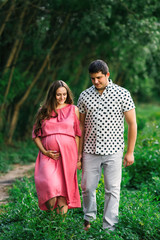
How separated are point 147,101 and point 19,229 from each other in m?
37.2

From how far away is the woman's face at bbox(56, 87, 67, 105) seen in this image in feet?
12.8

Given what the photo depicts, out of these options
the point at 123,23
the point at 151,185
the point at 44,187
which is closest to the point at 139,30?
the point at 123,23

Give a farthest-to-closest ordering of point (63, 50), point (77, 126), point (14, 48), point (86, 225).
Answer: point (63, 50)
point (14, 48)
point (86, 225)
point (77, 126)

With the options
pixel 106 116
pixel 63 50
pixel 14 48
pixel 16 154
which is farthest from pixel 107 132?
pixel 63 50

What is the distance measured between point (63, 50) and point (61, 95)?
25.6ft

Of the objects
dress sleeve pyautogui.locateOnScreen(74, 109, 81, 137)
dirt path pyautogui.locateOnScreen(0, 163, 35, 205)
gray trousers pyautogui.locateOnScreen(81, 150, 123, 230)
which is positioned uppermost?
dress sleeve pyautogui.locateOnScreen(74, 109, 81, 137)

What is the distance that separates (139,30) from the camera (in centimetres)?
873

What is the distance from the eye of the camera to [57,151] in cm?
386

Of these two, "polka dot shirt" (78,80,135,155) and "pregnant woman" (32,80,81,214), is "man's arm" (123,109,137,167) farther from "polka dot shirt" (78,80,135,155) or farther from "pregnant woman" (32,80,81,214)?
"pregnant woman" (32,80,81,214)

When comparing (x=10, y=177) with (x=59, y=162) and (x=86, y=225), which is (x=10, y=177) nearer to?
(x=86, y=225)

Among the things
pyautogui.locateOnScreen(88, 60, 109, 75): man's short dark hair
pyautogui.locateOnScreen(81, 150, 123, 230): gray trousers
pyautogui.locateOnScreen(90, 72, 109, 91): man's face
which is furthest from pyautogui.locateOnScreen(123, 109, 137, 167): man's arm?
pyautogui.locateOnScreen(88, 60, 109, 75): man's short dark hair

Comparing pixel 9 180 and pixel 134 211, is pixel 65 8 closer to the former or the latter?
pixel 9 180

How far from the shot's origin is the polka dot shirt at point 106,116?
3879mm

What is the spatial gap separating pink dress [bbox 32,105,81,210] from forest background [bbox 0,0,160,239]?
2239 millimetres
